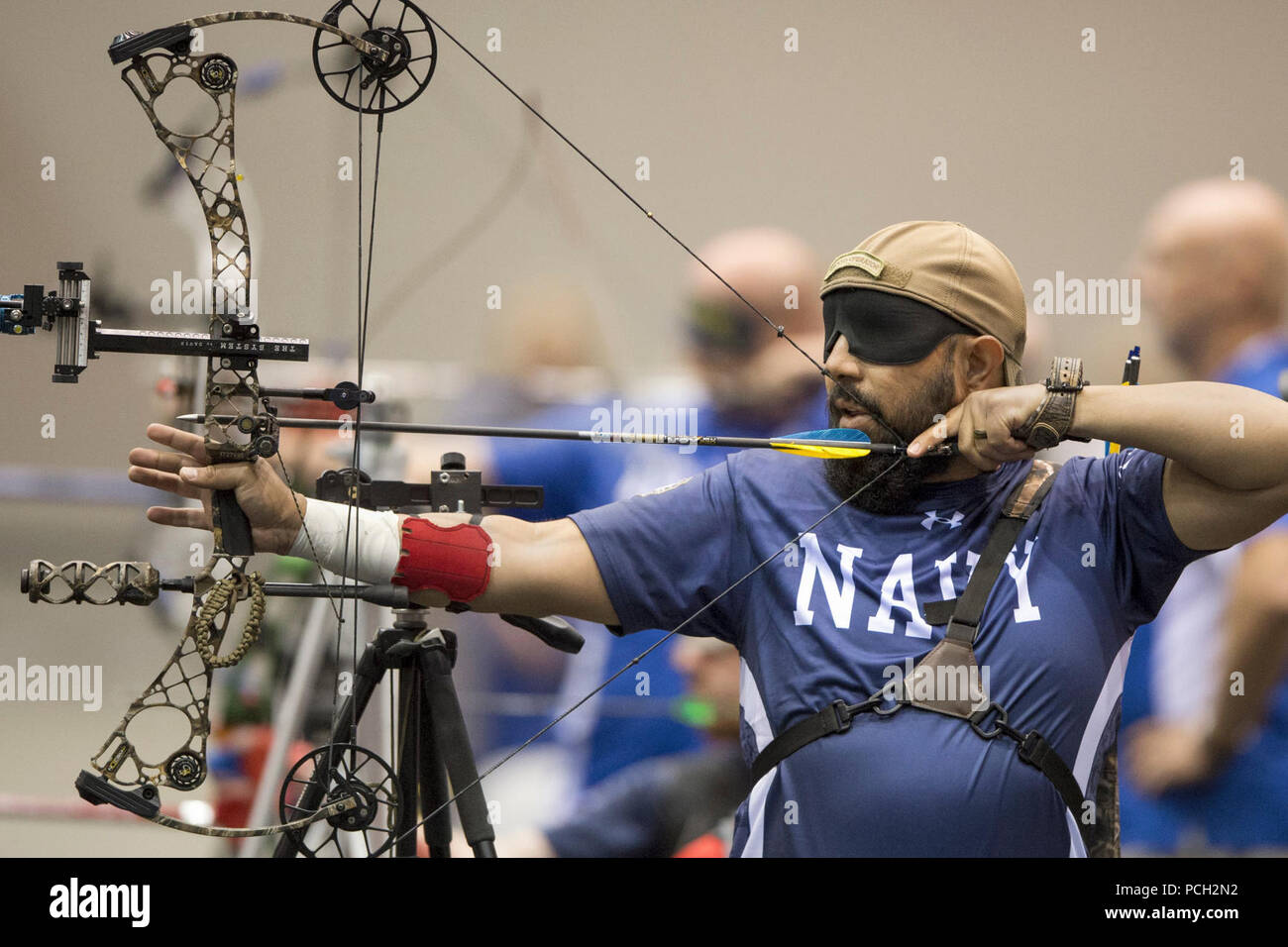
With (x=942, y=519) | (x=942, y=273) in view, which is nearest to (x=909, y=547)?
(x=942, y=519)

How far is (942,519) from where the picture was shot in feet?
5.90

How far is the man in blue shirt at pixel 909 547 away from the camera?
1625 mm

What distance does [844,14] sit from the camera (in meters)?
2.61

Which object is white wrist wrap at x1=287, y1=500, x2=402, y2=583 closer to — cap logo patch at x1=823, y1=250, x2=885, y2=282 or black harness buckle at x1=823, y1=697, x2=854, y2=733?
black harness buckle at x1=823, y1=697, x2=854, y2=733

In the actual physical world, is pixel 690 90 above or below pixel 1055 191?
above

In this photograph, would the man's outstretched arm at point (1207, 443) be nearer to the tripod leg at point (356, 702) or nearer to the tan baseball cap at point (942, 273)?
the tan baseball cap at point (942, 273)

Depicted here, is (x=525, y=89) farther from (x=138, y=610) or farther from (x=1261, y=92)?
(x=1261, y=92)

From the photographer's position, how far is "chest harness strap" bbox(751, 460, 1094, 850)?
5.34ft

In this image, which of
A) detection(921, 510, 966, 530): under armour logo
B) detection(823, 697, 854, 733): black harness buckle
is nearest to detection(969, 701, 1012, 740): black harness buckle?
detection(823, 697, 854, 733): black harness buckle

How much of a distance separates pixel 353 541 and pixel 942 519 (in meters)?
0.82

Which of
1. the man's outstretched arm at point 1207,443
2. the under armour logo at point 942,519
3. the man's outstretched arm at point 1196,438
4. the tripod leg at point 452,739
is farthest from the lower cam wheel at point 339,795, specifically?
the man's outstretched arm at point 1207,443

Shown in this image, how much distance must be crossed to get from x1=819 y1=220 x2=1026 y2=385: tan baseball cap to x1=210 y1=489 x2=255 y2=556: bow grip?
0.88 m
